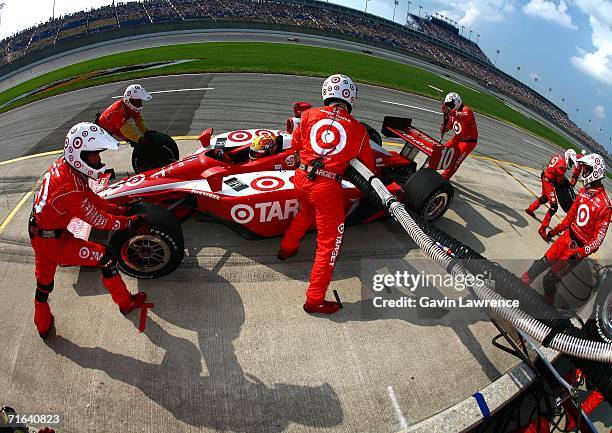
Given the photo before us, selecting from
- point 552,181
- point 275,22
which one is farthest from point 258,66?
point 275,22

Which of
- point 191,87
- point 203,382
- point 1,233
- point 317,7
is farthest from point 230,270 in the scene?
point 317,7

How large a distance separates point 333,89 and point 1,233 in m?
5.05

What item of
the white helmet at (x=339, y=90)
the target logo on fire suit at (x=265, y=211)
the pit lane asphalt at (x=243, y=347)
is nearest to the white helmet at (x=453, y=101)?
the pit lane asphalt at (x=243, y=347)

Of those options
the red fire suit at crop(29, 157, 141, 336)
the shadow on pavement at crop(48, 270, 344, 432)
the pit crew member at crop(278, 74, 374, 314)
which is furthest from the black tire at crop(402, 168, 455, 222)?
the red fire suit at crop(29, 157, 141, 336)

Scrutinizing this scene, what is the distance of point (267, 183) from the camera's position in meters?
5.24

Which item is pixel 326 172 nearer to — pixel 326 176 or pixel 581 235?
pixel 326 176

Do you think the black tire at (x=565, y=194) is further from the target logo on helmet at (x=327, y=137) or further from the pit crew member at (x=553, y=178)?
the target logo on helmet at (x=327, y=137)

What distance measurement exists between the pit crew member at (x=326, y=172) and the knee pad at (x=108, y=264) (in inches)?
79.9

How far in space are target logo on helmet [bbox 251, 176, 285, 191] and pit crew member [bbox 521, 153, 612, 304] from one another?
334cm

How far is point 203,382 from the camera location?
12.2 ft

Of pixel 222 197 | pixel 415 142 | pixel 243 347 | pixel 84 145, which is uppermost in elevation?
pixel 415 142

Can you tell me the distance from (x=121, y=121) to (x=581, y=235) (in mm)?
6671

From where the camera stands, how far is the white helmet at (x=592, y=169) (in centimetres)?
462

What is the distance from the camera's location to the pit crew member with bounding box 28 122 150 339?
139 inches
